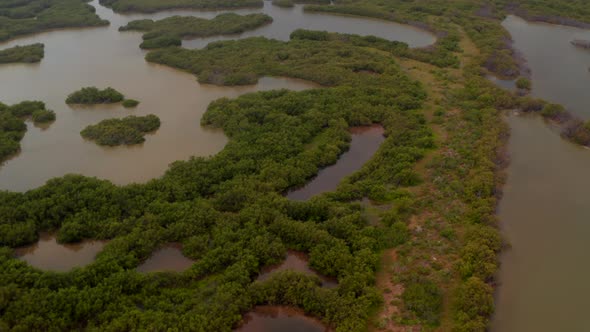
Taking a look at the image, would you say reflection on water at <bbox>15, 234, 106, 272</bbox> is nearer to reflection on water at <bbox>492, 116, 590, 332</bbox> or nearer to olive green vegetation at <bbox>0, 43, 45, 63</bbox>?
reflection on water at <bbox>492, 116, 590, 332</bbox>

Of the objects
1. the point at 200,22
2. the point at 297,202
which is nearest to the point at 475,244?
the point at 297,202

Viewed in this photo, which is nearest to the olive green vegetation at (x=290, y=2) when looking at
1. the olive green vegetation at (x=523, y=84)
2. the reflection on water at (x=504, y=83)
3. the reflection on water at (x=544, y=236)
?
the reflection on water at (x=504, y=83)

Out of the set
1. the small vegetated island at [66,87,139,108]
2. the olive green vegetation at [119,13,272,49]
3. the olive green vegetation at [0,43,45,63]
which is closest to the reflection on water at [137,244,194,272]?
Answer: the small vegetated island at [66,87,139,108]

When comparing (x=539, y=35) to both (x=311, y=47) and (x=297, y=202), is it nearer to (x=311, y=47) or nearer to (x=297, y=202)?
(x=311, y=47)

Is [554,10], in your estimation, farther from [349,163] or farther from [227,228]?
[227,228]

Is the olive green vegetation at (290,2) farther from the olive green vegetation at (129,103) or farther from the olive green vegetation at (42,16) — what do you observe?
the olive green vegetation at (129,103)
